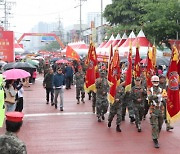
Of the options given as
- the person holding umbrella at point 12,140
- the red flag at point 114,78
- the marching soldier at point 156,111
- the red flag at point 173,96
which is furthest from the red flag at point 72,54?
the person holding umbrella at point 12,140

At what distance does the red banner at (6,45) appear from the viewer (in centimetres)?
1880

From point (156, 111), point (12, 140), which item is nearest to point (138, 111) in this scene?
point (156, 111)

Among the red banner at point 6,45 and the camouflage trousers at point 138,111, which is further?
the red banner at point 6,45

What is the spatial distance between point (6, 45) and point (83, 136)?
10.2 meters

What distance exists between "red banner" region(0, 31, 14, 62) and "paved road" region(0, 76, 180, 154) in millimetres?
6071

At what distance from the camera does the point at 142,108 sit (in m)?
10.8

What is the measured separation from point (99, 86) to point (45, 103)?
535 cm

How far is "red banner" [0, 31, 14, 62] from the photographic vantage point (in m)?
18.8

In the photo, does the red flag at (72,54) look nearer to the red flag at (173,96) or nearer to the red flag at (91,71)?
the red flag at (91,71)

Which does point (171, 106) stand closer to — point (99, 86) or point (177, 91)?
point (177, 91)

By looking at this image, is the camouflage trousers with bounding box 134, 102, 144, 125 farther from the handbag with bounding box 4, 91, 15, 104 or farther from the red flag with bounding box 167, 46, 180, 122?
the handbag with bounding box 4, 91, 15, 104

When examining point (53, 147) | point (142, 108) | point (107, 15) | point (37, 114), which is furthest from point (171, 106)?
point (107, 15)

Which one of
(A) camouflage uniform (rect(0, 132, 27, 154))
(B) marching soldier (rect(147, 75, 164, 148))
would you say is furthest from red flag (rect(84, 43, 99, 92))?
(A) camouflage uniform (rect(0, 132, 27, 154))

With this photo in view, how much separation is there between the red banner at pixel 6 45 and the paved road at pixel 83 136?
19.9 feet
